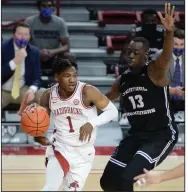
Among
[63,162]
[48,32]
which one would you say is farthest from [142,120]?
[48,32]

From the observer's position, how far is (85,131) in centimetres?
516

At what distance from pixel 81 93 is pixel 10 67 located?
2.75m

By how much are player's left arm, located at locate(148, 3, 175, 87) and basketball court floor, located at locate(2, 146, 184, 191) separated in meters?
1.78

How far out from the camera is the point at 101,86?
9.97 m

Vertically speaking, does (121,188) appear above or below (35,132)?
below

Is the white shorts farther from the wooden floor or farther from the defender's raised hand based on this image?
the wooden floor

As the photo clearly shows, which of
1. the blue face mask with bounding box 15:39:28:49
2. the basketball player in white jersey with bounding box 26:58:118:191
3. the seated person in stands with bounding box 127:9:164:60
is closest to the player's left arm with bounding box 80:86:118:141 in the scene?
the basketball player in white jersey with bounding box 26:58:118:191

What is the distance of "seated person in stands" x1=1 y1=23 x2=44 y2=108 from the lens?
795 centimetres

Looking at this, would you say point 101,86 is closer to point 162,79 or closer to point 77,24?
point 77,24

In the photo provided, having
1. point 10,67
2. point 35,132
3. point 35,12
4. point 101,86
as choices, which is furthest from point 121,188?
point 35,12

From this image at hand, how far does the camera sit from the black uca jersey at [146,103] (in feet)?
18.2

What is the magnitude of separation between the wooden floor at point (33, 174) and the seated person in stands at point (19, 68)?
2.52ft

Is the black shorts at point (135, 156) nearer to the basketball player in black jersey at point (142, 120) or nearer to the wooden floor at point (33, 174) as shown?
the basketball player in black jersey at point (142, 120)

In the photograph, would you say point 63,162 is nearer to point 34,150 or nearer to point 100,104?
point 100,104
